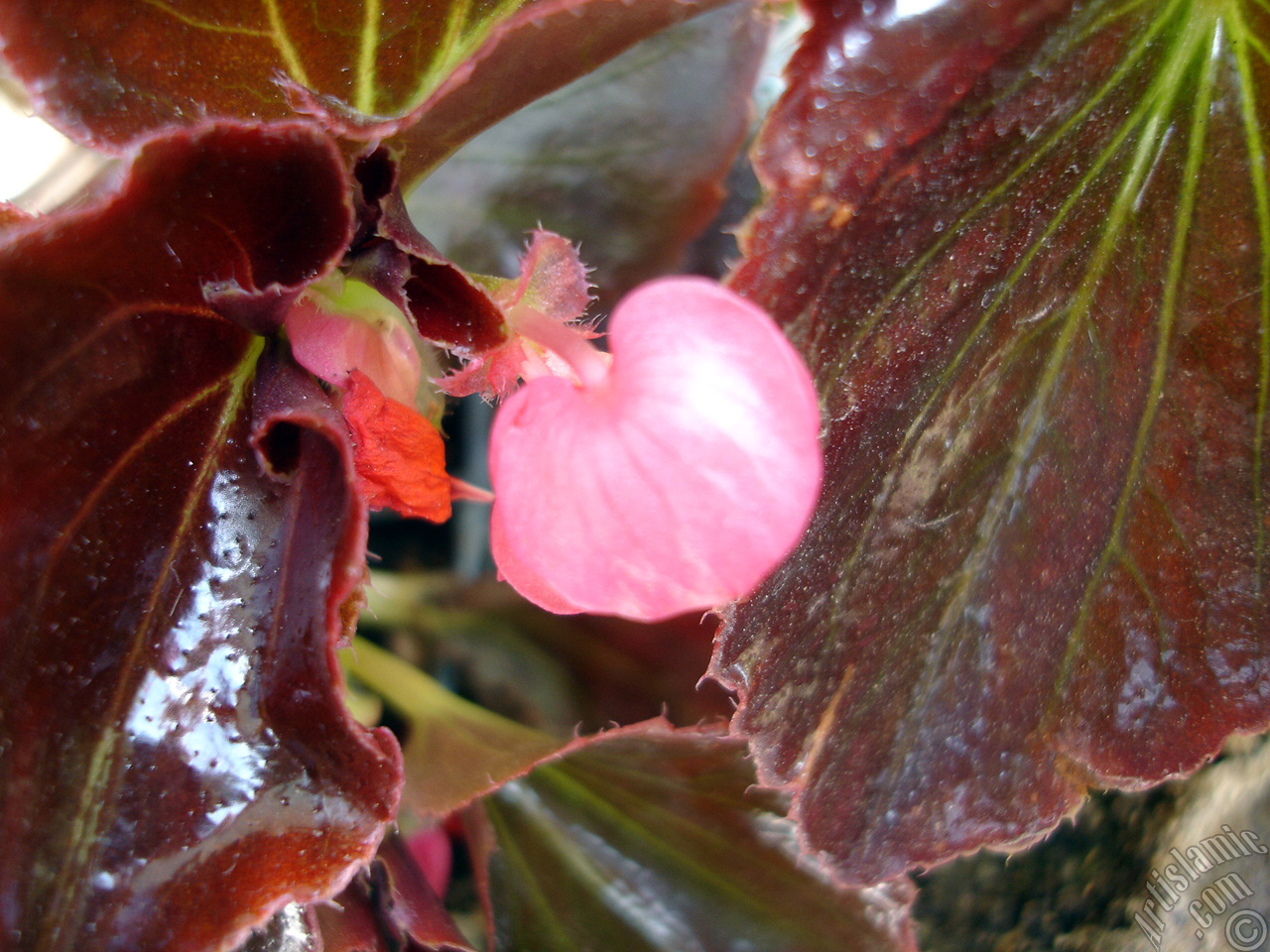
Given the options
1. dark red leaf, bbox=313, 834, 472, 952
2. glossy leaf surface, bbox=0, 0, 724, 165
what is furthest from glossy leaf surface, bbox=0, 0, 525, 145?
dark red leaf, bbox=313, 834, 472, 952

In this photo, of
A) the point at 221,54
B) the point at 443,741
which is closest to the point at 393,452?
the point at 221,54

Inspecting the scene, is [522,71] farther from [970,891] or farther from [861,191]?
[970,891]

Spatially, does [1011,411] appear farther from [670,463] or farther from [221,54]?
[221,54]

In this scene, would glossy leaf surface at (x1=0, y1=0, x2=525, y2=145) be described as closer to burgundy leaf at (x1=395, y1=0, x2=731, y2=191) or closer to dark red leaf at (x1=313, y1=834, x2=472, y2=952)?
burgundy leaf at (x1=395, y1=0, x2=731, y2=191)

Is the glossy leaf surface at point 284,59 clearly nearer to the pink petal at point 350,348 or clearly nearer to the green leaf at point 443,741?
the pink petal at point 350,348

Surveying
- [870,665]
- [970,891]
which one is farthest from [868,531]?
[970,891]

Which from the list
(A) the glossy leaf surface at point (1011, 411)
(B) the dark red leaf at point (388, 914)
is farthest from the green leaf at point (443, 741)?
(A) the glossy leaf surface at point (1011, 411)
